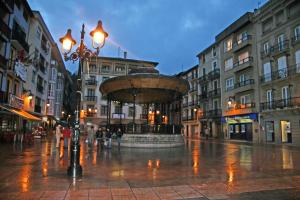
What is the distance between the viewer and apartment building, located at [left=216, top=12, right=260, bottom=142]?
33.0 meters

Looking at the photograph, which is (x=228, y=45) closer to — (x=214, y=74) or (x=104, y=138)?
(x=214, y=74)

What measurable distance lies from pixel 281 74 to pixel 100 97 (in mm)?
36776

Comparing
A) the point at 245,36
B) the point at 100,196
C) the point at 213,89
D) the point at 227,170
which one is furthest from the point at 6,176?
the point at 213,89

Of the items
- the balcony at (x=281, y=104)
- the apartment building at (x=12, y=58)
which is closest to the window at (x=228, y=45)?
the balcony at (x=281, y=104)

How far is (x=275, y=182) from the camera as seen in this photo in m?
6.90

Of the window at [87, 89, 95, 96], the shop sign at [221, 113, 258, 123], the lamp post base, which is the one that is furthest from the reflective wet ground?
the window at [87, 89, 95, 96]

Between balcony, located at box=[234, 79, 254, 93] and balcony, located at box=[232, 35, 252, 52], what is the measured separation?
4.98 meters

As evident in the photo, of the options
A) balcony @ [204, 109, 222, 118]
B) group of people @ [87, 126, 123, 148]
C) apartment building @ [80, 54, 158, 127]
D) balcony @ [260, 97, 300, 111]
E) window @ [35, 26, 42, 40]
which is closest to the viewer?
group of people @ [87, 126, 123, 148]

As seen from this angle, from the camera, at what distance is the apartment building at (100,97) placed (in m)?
53.1

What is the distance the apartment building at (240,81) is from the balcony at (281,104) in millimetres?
1435

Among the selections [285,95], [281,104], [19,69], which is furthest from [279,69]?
[19,69]

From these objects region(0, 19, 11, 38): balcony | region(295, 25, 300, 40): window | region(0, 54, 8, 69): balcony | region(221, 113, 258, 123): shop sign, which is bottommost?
region(221, 113, 258, 123): shop sign

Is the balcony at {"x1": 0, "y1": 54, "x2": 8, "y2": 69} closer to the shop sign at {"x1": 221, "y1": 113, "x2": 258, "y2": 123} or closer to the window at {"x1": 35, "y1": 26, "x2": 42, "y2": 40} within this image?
the window at {"x1": 35, "y1": 26, "x2": 42, "y2": 40}

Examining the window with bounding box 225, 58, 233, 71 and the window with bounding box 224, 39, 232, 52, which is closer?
the window with bounding box 225, 58, 233, 71
